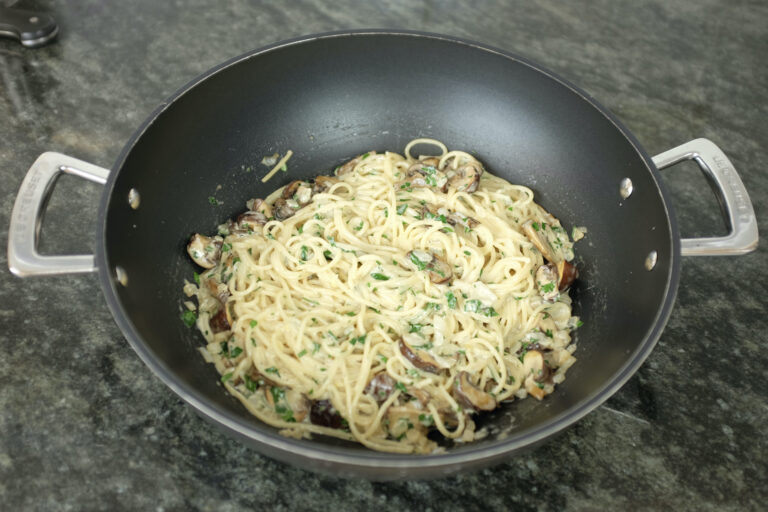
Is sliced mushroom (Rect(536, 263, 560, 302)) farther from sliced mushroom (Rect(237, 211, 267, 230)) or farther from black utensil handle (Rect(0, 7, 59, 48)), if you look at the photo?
black utensil handle (Rect(0, 7, 59, 48))

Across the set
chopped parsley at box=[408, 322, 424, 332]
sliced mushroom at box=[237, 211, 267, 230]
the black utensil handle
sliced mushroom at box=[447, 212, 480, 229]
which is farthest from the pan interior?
the black utensil handle

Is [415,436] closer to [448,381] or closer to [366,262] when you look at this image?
[448,381]

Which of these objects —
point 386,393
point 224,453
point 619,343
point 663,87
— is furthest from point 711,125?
point 224,453

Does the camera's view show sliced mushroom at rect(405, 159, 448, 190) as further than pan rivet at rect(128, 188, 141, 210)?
Yes

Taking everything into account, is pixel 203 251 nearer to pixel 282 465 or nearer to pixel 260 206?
pixel 260 206

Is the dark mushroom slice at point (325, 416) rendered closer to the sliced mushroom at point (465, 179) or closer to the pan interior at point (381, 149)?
the pan interior at point (381, 149)
